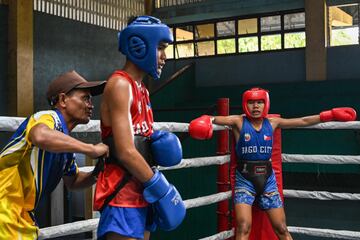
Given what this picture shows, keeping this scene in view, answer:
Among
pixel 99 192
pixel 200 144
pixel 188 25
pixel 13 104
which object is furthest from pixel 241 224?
pixel 188 25

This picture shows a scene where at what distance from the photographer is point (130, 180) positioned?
4.61 ft

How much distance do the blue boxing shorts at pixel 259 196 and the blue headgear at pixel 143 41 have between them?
1.57 metres

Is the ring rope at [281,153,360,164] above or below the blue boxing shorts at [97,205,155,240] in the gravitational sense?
above

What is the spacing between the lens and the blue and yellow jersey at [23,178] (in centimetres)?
122

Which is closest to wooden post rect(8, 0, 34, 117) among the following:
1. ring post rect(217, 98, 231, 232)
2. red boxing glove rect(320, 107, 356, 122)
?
ring post rect(217, 98, 231, 232)

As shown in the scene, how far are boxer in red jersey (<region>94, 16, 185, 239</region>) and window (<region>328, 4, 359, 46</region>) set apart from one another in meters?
8.46

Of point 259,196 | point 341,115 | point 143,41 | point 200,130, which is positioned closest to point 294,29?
point 341,115

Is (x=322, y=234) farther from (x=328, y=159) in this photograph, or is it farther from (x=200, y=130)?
(x=200, y=130)

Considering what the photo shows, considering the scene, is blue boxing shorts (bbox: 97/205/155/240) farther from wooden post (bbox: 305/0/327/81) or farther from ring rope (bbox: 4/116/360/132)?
wooden post (bbox: 305/0/327/81)

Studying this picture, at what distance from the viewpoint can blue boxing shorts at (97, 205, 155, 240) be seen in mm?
1364

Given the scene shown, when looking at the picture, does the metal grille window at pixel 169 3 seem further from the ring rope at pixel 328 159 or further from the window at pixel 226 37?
the ring rope at pixel 328 159

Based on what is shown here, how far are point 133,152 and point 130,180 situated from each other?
0.13m

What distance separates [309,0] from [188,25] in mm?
3160

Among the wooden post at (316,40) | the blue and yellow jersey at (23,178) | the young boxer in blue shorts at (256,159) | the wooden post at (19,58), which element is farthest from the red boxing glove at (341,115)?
the wooden post at (316,40)
